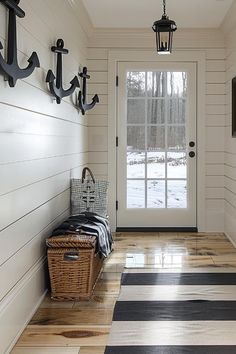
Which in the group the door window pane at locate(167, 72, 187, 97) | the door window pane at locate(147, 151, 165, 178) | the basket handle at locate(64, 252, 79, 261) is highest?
the door window pane at locate(167, 72, 187, 97)

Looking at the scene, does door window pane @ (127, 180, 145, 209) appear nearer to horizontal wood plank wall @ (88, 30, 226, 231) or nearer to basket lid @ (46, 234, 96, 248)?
horizontal wood plank wall @ (88, 30, 226, 231)

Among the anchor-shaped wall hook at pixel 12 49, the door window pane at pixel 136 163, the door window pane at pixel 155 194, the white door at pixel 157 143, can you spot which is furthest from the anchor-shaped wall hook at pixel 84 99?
the anchor-shaped wall hook at pixel 12 49

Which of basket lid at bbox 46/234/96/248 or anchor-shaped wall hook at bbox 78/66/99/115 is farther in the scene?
anchor-shaped wall hook at bbox 78/66/99/115

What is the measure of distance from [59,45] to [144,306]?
6.40ft

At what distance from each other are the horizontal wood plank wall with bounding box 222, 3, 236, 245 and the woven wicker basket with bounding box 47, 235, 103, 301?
7.08ft

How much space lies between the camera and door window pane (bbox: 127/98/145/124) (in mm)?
5570

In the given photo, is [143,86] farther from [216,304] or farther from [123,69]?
[216,304]

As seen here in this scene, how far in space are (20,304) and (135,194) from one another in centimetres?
309

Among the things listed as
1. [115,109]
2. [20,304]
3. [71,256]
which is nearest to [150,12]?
[115,109]

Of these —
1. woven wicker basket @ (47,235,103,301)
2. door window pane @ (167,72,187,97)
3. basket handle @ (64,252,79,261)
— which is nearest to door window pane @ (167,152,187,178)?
door window pane @ (167,72,187,97)

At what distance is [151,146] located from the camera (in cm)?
557

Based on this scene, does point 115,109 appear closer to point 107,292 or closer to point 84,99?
point 84,99

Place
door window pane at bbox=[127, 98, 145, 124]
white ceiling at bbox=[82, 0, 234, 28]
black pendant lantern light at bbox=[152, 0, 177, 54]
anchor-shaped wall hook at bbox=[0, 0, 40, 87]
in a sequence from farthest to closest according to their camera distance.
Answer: door window pane at bbox=[127, 98, 145, 124] < white ceiling at bbox=[82, 0, 234, 28] < black pendant lantern light at bbox=[152, 0, 177, 54] < anchor-shaped wall hook at bbox=[0, 0, 40, 87]

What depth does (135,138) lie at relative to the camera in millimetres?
5578
